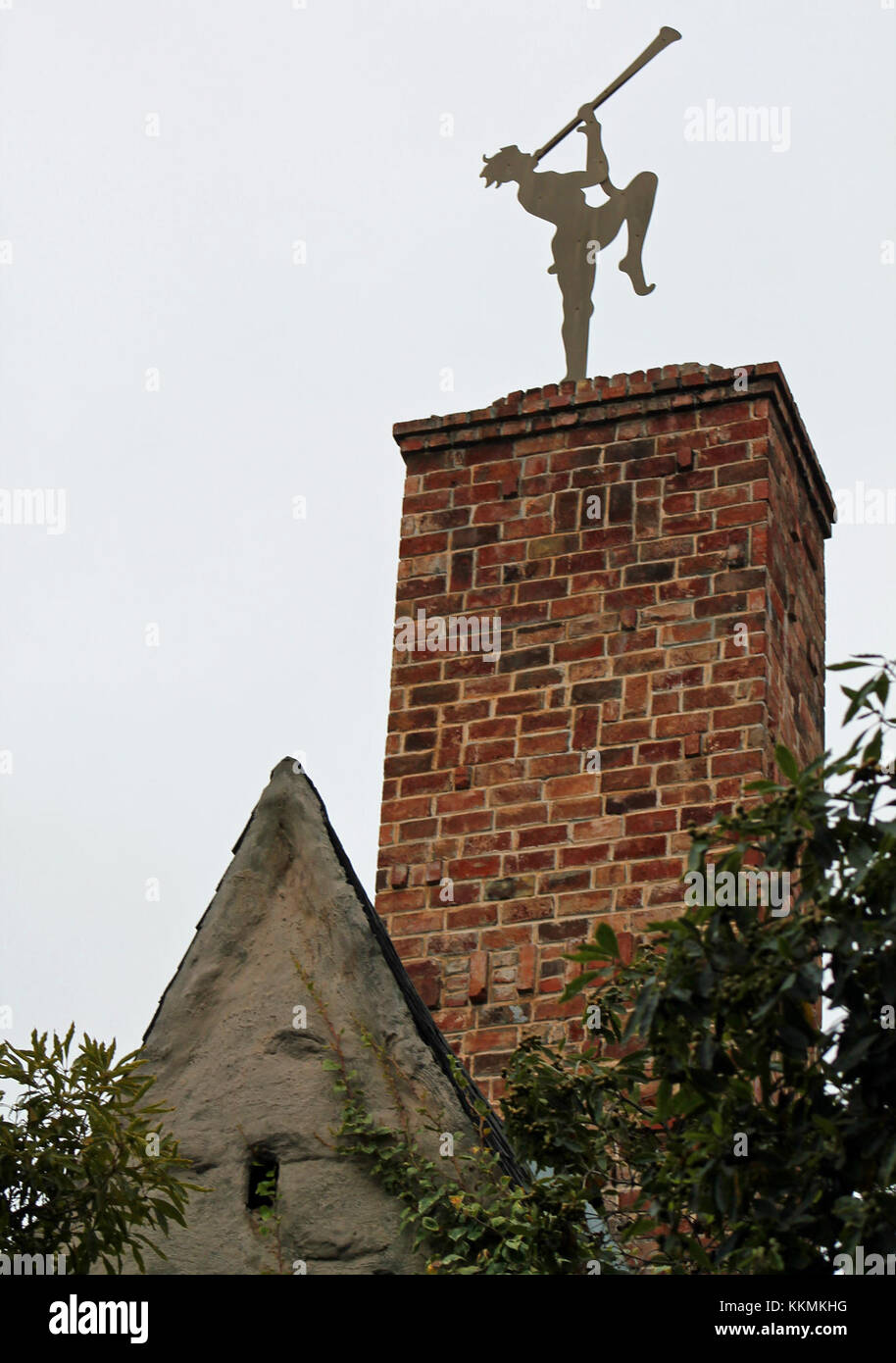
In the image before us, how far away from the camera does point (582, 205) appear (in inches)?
537

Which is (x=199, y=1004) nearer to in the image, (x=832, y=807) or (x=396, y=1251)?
(x=396, y=1251)

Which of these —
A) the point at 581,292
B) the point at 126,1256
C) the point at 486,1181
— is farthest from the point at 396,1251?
the point at 581,292

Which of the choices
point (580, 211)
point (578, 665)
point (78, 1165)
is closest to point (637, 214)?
point (580, 211)

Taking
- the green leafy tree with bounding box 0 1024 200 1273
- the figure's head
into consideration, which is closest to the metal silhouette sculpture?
the figure's head

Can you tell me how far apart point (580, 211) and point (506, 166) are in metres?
0.48

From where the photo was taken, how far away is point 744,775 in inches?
444

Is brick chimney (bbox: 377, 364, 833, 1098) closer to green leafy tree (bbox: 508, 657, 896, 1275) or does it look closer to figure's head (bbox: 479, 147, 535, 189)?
figure's head (bbox: 479, 147, 535, 189)

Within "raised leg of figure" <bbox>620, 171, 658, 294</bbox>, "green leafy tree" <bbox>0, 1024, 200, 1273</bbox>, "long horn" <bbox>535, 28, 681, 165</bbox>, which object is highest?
"long horn" <bbox>535, 28, 681, 165</bbox>

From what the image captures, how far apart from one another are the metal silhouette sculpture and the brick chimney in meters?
0.91

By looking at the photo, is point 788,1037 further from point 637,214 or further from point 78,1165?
point 637,214

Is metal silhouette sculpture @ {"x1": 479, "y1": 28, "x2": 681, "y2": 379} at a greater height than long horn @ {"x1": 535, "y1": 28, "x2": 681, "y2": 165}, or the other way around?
long horn @ {"x1": 535, "y1": 28, "x2": 681, "y2": 165}

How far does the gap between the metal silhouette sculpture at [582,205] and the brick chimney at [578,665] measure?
91cm

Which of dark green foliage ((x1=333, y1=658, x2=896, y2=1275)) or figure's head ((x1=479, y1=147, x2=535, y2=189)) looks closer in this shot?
dark green foliage ((x1=333, y1=658, x2=896, y2=1275))

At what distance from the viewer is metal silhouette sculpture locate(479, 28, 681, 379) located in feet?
43.9
